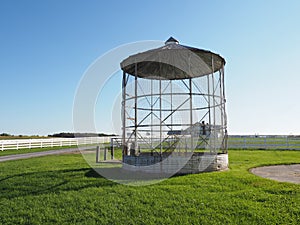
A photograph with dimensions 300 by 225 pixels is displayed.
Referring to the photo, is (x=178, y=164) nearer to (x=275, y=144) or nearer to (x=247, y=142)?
(x=275, y=144)

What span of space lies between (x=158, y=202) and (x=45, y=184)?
3.80 m

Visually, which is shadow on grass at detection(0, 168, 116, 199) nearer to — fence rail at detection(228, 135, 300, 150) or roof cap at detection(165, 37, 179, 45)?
roof cap at detection(165, 37, 179, 45)

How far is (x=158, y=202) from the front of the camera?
5305mm

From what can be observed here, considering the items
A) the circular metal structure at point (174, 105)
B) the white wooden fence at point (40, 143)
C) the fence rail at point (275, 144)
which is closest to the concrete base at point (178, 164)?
the circular metal structure at point (174, 105)

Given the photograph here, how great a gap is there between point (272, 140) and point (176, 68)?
15.1 m

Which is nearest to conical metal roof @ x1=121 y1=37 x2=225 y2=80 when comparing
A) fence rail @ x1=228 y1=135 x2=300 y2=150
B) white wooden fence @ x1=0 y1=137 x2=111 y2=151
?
fence rail @ x1=228 y1=135 x2=300 y2=150

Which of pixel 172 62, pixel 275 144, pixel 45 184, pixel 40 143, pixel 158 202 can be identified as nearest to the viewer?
pixel 158 202

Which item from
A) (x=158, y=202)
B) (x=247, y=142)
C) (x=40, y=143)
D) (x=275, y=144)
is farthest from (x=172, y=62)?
(x=40, y=143)

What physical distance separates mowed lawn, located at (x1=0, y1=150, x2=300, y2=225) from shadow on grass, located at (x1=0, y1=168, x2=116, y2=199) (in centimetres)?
3

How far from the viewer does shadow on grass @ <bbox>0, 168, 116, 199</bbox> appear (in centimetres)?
659

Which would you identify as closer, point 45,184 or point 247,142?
point 45,184

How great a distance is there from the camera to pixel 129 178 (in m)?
7.78

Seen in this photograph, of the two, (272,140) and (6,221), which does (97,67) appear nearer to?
(6,221)

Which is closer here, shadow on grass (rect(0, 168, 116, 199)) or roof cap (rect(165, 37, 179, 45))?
shadow on grass (rect(0, 168, 116, 199))
